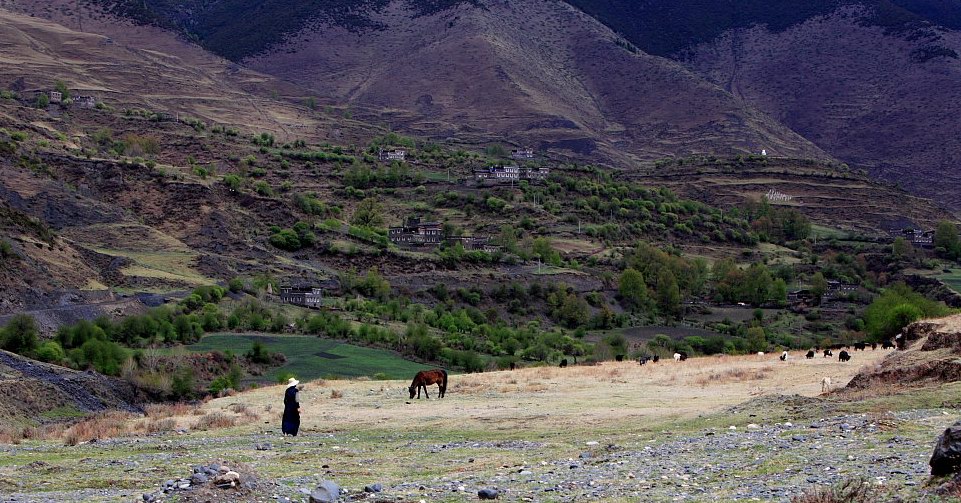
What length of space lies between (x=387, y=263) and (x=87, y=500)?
326ft

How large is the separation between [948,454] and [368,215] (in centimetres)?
12107

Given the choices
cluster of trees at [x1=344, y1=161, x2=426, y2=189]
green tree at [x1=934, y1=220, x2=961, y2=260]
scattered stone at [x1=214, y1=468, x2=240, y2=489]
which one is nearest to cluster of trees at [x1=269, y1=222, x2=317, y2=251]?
cluster of trees at [x1=344, y1=161, x2=426, y2=189]

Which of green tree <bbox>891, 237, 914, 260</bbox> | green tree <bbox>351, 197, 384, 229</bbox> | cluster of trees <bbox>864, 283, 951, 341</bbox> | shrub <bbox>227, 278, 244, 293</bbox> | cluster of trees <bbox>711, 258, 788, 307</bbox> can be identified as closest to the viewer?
cluster of trees <bbox>864, 283, 951, 341</bbox>

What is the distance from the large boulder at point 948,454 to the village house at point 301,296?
82.3 m

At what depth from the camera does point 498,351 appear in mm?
84000

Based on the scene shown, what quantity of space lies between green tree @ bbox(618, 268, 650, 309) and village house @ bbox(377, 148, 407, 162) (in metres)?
55.5

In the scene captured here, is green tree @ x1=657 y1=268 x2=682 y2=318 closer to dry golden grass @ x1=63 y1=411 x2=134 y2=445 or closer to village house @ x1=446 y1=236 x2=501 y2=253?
village house @ x1=446 y1=236 x2=501 y2=253

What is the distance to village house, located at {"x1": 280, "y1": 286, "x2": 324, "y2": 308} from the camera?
300ft

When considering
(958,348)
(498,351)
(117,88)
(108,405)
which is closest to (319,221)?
(498,351)

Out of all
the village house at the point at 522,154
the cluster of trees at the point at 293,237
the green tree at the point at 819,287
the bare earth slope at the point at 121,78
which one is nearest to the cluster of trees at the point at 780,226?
the green tree at the point at 819,287

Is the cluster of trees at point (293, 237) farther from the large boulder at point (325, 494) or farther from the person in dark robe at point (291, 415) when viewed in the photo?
the large boulder at point (325, 494)

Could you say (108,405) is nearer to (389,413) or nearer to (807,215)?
(389,413)

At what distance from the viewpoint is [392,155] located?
16150cm

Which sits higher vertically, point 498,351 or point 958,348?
point 958,348
